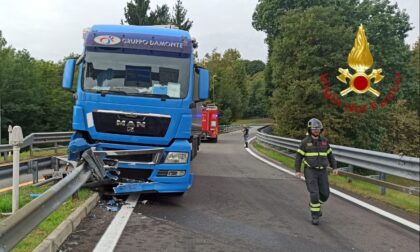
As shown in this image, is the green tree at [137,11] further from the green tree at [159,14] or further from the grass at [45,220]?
the grass at [45,220]

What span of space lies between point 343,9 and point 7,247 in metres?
35.3

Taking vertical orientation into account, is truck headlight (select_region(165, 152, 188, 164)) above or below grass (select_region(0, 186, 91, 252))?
above

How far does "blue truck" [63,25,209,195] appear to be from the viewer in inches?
332

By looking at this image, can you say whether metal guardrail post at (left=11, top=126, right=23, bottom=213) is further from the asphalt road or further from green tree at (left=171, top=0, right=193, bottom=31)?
green tree at (left=171, top=0, right=193, bottom=31)

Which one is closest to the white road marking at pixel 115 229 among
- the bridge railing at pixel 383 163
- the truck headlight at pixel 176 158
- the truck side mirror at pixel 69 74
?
the truck headlight at pixel 176 158

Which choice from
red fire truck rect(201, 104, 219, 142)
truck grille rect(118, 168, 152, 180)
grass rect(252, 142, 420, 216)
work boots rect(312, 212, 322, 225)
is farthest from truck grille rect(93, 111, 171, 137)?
red fire truck rect(201, 104, 219, 142)

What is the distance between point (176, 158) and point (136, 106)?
118 cm

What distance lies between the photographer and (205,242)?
5898 mm

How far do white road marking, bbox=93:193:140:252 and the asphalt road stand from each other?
8 centimetres

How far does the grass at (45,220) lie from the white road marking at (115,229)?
2.01ft

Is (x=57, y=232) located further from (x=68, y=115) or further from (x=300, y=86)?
(x=68, y=115)

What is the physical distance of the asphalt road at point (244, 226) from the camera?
5820mm

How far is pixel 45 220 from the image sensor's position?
6145 mm

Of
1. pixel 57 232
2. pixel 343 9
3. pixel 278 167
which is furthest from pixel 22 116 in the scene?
pixel 57 232
